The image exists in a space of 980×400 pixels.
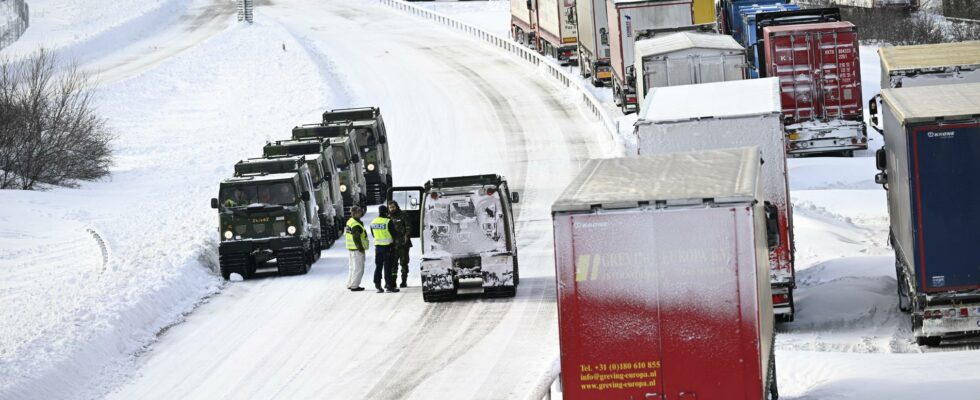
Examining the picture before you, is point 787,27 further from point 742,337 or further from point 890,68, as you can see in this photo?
point 742,337

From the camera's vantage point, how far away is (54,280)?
2631cm

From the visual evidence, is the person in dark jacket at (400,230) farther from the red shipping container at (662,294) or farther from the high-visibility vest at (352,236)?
the red shipping container at (662,294)

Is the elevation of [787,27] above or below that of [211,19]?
below

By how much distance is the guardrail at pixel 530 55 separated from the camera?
42000 millimetres

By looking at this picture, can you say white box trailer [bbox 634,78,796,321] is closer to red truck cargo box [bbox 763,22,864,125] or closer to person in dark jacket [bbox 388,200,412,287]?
person in dark jacket [bbox 388,200,412,287]

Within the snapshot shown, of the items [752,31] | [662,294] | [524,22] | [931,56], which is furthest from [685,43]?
[524,22]

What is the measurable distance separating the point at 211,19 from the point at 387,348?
73.0m

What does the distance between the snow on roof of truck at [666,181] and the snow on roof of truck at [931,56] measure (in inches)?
465

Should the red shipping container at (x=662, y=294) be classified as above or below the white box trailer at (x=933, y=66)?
below

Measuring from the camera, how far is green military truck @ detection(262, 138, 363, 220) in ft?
100

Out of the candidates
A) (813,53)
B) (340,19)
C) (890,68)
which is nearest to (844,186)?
(813,53)

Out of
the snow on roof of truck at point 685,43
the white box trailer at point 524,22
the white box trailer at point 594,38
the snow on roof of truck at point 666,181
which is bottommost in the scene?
the snow on roof of truck at point 666,181

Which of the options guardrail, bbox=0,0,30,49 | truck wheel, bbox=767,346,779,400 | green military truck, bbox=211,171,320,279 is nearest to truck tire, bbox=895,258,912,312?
truck wheel, bbox=767,346,779,400

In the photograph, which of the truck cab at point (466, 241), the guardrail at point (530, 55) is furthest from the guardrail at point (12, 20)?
the truck cab at point (466, 241)
